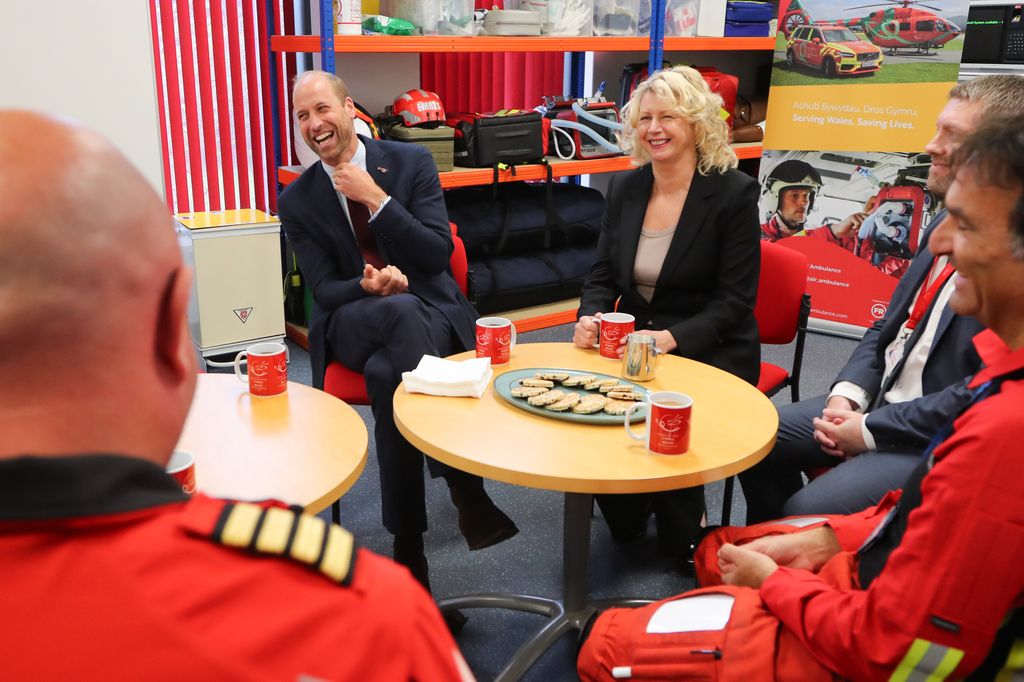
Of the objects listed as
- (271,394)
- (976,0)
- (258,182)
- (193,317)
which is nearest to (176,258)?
(271,394)

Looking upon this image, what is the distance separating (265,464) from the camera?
1.51 metres

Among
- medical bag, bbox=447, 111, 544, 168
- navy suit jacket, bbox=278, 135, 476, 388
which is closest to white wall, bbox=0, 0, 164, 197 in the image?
navy suit jacket, bbox=278, 135, 476, 388

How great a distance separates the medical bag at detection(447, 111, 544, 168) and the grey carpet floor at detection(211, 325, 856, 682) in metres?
1.64

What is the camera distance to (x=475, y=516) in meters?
2.29

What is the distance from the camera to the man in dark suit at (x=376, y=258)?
7.81 ft

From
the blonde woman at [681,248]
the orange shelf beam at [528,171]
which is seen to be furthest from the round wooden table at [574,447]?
the orange shelf beam at [528,171]

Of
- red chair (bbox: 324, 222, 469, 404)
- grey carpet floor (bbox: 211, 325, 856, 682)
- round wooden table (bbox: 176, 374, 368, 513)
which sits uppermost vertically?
round wooden table (bbox: 176, 374, 368, 513)

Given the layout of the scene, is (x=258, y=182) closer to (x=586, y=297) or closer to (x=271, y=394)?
(x=586, y=297)

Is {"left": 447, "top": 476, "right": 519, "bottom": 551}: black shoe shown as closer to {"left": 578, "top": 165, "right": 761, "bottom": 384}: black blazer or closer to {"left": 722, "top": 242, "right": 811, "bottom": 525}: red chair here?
{"left": 578, "top": 165, "right": 761, "bottom": 384}: black blazer

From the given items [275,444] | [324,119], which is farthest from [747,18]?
[275,444]

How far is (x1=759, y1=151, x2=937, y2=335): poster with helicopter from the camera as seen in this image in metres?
4.14

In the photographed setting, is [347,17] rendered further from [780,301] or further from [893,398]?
[893,398]

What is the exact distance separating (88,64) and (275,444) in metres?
2.35

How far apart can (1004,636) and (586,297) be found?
1.64 meters
